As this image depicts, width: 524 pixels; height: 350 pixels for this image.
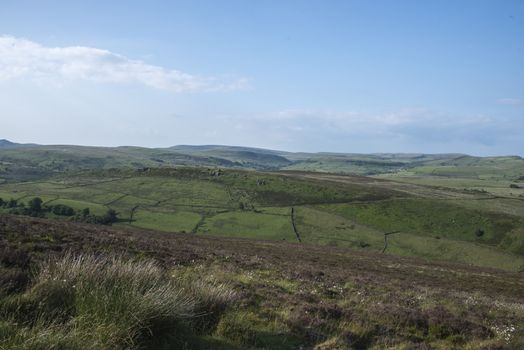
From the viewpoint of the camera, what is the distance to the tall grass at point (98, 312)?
553 centimetres

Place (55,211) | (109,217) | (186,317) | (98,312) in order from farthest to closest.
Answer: (55,211)
(109,217)
(186,317)
(98,312)

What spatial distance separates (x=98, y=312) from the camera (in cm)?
644

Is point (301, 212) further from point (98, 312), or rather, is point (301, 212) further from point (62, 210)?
point (98, 312)

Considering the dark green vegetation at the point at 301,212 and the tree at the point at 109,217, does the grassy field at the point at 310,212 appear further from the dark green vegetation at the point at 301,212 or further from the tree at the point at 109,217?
the tree at the point at 109,217

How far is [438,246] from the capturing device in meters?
82.1

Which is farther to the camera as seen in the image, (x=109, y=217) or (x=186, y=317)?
(x=109, y=217)

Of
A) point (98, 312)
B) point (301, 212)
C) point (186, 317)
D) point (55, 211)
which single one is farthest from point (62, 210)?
point (98, 312)

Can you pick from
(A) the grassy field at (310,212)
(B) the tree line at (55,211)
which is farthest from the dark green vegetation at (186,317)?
(B) the tree line at (55,211)

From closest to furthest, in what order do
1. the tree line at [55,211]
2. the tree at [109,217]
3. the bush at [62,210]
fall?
the tree line at [55,211] → the tree at [109,217] → the bush at [62,210]

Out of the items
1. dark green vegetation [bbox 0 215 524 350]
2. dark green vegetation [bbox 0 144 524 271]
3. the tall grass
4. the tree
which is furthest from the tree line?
the tall grass

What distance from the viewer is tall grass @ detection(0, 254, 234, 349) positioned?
18.1 ft

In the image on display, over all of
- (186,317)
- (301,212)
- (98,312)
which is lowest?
(301,212)

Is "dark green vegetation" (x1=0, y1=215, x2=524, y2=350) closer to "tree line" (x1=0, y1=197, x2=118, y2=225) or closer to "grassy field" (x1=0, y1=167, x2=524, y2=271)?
"grassy field" (x1=0, y1=167, x2=524, y2=271)

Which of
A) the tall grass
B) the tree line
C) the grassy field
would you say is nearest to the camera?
the tall grass
